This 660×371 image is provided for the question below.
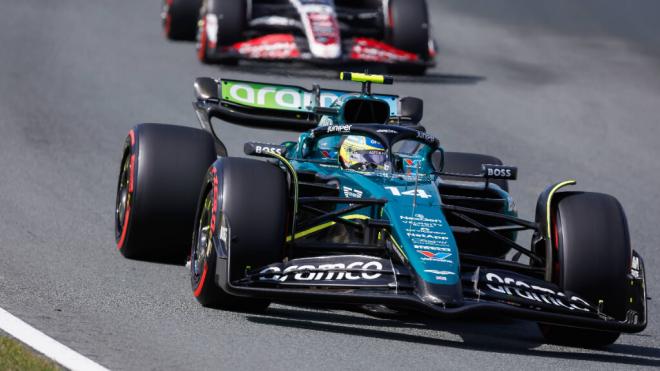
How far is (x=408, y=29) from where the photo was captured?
1856 cm

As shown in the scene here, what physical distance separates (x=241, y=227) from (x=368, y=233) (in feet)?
3.20

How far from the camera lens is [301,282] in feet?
25.4

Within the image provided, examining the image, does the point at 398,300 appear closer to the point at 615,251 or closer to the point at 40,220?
the point at 615,251

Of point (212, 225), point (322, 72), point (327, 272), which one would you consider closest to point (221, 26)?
point (322, 72)

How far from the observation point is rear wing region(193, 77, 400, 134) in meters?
11.0

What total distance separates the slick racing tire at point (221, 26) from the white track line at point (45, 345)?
35.0 ft

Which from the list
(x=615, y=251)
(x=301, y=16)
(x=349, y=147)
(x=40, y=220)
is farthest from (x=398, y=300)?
(x=301, y=16)

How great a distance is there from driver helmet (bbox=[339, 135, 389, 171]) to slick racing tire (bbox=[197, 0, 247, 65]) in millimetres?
8894

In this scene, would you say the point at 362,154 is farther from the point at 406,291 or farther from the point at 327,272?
the point at 406,291

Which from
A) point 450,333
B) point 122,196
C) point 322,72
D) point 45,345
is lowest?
point 450,333

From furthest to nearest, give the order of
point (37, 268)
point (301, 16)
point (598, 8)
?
point (598, 8), point (301, 16), point (37, 268)

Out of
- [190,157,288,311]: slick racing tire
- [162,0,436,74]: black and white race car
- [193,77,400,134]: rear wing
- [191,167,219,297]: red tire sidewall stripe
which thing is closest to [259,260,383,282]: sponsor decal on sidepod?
[190,157,288,311]: slick racing tire

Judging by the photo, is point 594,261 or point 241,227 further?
point 594,261

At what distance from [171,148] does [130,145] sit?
0.52 meters
